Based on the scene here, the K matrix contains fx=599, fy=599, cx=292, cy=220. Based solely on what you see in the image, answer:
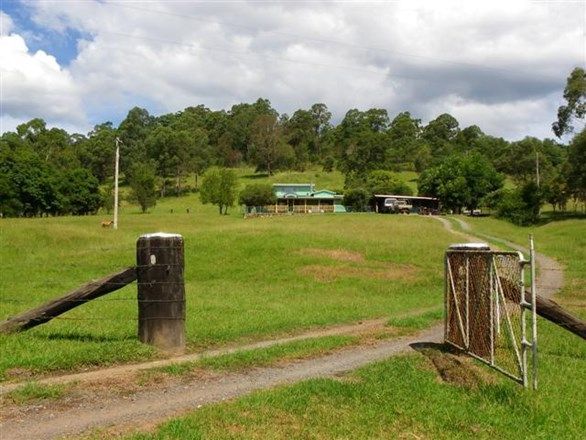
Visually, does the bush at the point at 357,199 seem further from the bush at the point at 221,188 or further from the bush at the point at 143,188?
the bush at the point at 143,188

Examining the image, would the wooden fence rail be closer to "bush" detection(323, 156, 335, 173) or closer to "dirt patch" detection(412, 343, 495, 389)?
"dirt patch" detection(412, 343, 495, 389)

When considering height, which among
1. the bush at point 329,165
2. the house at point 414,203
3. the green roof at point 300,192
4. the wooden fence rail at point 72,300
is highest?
the bush at point 329,165

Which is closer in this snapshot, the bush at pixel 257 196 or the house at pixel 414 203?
the bush at pixel 257 196

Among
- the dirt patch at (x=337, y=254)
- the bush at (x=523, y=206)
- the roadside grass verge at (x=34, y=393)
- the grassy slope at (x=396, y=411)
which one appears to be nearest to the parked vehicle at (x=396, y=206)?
the bush at (x=523, y=206)

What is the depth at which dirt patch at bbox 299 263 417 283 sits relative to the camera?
27.4m

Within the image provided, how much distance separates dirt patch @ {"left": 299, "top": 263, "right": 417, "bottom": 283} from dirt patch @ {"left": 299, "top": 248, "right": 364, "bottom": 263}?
2079mm

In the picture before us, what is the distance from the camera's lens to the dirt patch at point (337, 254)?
3177 centimetres

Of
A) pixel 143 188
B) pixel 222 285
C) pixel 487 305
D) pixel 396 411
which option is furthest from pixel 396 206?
pixel 396 411

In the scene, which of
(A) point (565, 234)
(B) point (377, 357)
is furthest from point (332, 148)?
(B) point (377, 357)

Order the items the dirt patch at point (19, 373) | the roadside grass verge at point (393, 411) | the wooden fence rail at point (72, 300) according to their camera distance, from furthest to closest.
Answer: the wooden fence rail at point (72, 300) → the dirt patch at point (19, 373) → the roadside grass verge at point (393, 411)

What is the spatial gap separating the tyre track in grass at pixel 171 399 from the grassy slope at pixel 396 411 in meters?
0.50

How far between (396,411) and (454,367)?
2.80 metres

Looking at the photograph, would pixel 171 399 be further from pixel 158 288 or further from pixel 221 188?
pixel 221 188

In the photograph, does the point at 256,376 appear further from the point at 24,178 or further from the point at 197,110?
the point at 197,110
